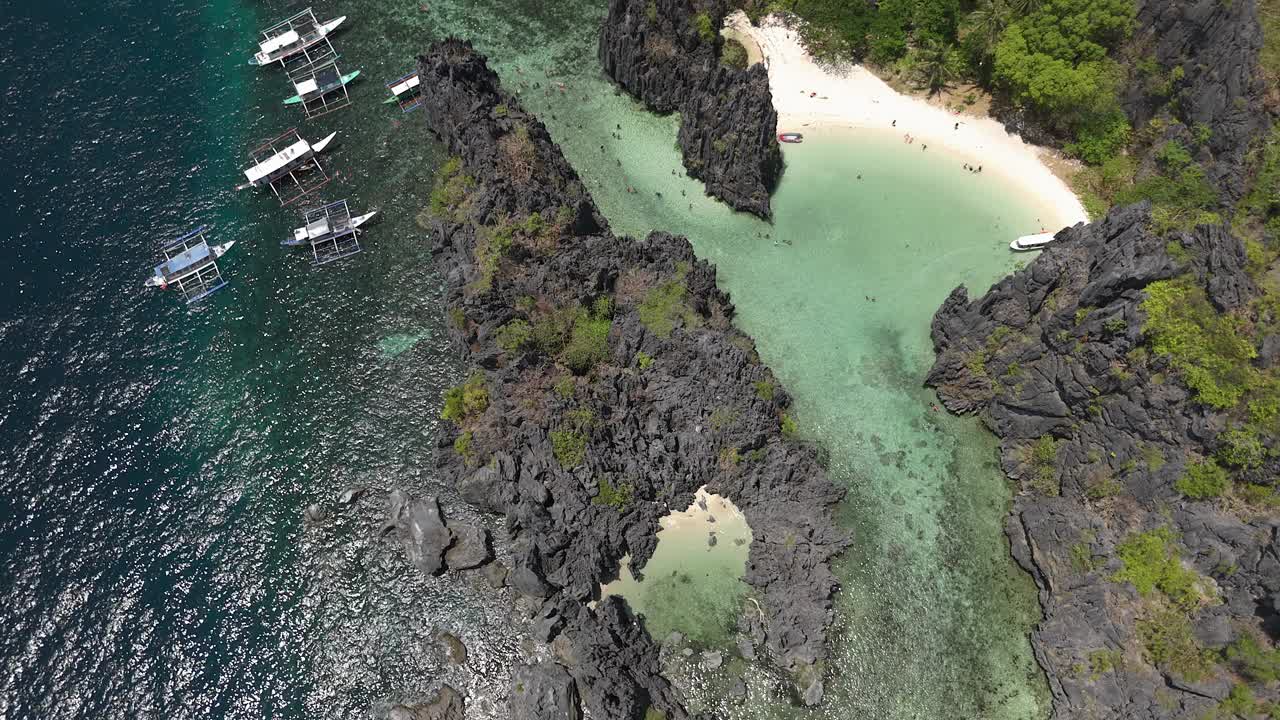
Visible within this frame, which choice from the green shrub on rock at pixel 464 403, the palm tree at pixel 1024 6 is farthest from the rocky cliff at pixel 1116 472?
the green shrub on rock at pixel 464 403

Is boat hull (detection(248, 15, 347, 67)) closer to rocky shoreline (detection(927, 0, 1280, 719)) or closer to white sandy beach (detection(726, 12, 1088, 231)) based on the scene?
white sandy beach (detection(726, 12, 1088, 231))

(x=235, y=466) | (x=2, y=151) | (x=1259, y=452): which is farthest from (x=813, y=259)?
(x=2, y=151)

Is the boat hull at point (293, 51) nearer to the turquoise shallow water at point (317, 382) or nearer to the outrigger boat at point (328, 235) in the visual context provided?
the turquoise shallow water at point (317, 382)

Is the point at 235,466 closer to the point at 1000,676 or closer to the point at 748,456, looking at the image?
the point at 748,456

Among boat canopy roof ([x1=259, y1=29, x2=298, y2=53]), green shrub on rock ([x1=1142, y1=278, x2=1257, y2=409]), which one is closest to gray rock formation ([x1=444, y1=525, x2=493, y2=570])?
green shrub on rock ([x1=1142, y1=278, x2=1257, y2=409])

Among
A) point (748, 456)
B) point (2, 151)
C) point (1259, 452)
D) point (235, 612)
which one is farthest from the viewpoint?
point (2, 151)

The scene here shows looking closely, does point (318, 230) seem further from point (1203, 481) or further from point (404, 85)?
point (1203, 481)
